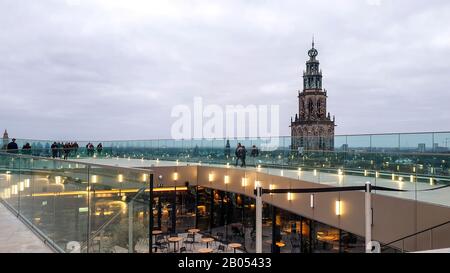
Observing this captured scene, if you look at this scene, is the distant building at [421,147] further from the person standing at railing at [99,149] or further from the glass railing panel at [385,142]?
the person standing at railing at [99,149]

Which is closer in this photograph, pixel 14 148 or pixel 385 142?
pixel 385 142

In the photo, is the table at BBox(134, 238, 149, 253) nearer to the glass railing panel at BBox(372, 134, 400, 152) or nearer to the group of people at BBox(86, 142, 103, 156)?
the glass railing panel at BBox(372, 134, 400, 152)

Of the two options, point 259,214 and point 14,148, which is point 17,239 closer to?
point 259,214

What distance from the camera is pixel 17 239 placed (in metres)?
4.98

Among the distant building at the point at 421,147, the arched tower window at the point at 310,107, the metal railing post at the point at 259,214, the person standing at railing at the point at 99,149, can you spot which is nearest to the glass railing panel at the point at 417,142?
the distant building at the point at 421,147

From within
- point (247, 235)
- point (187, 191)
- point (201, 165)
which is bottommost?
point (247, 235)

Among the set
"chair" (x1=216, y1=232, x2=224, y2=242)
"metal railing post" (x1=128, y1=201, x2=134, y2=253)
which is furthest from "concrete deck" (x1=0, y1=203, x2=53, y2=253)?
"chair" (x1=216, y1=232, x2=224, y2=242)

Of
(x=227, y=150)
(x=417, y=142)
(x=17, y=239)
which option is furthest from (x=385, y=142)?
(x=17, y=239)

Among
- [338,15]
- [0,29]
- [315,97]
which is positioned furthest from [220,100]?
[0,29]

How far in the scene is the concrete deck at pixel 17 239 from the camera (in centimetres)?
452

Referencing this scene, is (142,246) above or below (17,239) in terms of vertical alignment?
above
